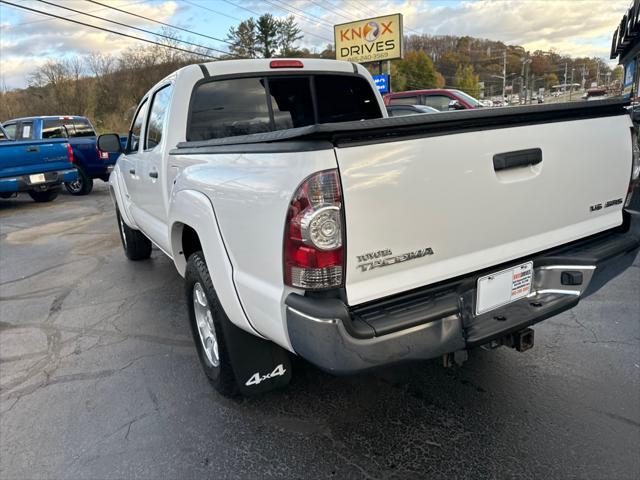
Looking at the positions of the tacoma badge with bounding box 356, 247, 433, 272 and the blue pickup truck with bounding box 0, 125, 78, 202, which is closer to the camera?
the tacoma badge with bounding box 356, 247, 433, 272

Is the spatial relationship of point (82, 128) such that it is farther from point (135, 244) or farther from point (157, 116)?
point (157, 116)

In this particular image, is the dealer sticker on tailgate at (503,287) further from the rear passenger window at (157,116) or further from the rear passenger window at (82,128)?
the rear passenger window at (82,128)

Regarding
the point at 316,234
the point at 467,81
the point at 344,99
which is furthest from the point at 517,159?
the point at 467,81

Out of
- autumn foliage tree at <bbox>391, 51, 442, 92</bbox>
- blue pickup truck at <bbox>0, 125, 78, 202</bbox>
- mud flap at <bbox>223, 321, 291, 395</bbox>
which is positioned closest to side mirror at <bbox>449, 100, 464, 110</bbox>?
blue pickup truck at <bbox>0, 125, 78, 202</bbox>

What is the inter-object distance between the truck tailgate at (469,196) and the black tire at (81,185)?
13.0 metres

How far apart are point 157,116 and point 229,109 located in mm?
734

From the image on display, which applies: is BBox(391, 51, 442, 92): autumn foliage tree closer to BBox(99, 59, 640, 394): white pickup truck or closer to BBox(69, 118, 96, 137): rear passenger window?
BBox(69, 118, 96, 137): rear passenger window

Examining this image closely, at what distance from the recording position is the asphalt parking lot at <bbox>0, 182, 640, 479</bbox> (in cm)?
235

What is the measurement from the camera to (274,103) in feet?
12.8

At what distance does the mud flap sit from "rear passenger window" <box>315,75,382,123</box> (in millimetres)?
2248

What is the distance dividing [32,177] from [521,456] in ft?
36.7

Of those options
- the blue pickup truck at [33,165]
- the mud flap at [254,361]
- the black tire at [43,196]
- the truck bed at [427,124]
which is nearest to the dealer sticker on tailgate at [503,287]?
the truck bed at [427,124]

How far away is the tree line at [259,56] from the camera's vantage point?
128 feet

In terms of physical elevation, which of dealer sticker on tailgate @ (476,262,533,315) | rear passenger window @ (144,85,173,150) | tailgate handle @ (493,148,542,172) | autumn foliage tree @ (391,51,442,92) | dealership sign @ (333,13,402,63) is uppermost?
autumn foliage tree @ (391,51,442,92)
